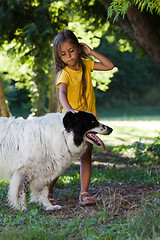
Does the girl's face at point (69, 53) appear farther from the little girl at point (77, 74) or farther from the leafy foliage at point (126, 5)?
the leafy foliage at point (126, 5)

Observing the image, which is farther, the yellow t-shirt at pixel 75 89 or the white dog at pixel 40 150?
the yellow t-shirt at pixel 75 89

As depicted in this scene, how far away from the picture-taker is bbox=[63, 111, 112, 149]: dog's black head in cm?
387

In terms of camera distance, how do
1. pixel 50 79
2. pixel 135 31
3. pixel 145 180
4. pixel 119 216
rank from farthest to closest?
pixel 50 79 < pixel 135 31 < pixel 145 180 < pixel 119 216

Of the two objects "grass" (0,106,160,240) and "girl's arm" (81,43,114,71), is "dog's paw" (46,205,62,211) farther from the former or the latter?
"girl's arm" (81,43,114,71)

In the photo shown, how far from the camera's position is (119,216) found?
354 cm

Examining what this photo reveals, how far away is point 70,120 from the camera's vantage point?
3.87m

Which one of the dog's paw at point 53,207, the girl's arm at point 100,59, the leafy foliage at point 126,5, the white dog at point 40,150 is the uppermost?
the leafy foliage at point 126,5

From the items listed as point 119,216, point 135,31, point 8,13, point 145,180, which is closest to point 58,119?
point 119,216

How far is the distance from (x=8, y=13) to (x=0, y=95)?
1.59 m

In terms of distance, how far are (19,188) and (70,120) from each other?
105 centimetres

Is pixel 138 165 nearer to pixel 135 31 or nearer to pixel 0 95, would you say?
pixel 135 31

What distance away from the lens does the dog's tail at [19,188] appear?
4.07 meters

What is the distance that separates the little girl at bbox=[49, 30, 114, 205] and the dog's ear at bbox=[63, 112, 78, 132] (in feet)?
0.94

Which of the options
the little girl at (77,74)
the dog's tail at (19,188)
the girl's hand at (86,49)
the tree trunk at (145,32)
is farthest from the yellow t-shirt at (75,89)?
the tree trunk at (145,32)
